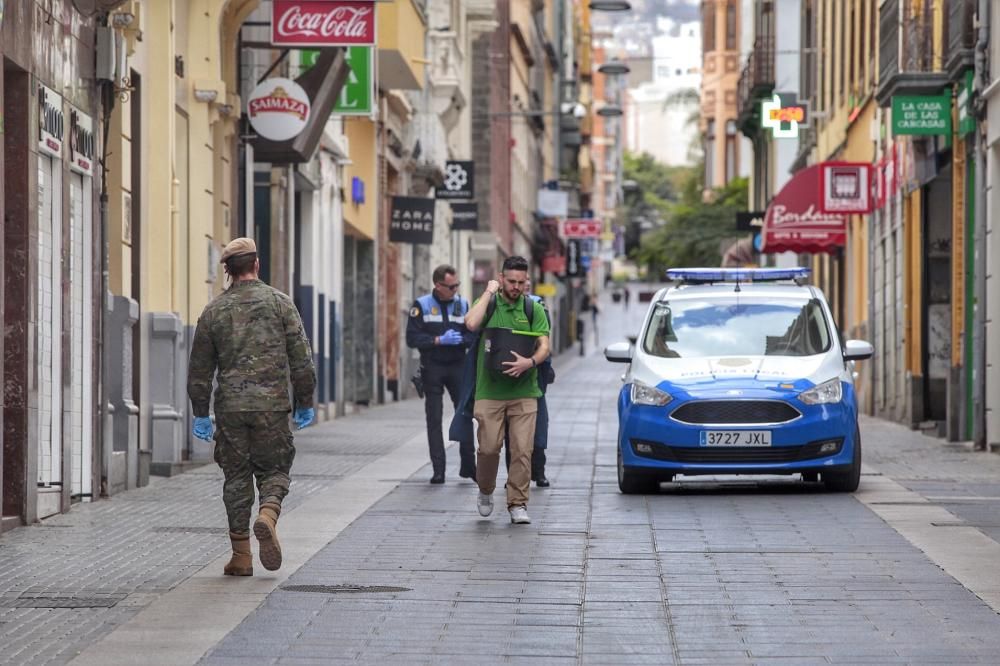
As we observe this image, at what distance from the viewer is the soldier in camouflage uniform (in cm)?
1168

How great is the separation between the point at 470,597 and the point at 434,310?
840 cm

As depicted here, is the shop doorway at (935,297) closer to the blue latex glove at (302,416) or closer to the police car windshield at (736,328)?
the police car windshield at (736,328)

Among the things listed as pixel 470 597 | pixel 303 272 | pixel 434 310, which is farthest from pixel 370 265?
pixel 470 597

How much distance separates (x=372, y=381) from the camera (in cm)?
3891

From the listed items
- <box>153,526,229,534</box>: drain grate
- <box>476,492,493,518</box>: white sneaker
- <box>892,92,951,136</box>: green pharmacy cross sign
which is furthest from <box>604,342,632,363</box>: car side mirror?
<box>892,92,951,136</box>: green pharmacy cross sign

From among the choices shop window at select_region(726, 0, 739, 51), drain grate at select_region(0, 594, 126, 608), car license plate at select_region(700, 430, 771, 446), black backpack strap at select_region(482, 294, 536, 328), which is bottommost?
drain grate at select_region(0, 594, 126, 608)

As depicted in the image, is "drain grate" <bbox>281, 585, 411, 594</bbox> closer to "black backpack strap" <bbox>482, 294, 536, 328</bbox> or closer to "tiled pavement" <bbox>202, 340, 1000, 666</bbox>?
"tiled pavement" <bbox>202, 340, 1000, 666</bbox>

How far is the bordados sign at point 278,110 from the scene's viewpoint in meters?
24.5

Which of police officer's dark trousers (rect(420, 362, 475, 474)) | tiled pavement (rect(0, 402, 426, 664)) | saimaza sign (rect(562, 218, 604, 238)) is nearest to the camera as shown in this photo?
tiled pavement (rect(0, 402, 426, 664))

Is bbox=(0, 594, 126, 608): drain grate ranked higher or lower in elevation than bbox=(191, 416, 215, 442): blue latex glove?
lower

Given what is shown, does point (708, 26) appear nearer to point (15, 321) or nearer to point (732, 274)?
point (732, 274)

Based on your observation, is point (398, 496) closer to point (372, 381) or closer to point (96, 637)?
point (96, 637)

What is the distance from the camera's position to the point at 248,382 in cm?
1171

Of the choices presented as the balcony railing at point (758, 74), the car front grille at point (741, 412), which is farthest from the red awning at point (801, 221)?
the car front grille at point (741, 412)
